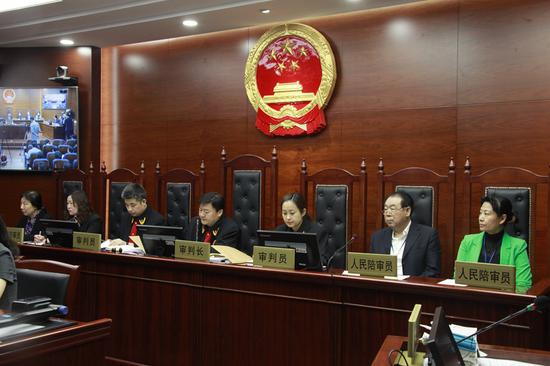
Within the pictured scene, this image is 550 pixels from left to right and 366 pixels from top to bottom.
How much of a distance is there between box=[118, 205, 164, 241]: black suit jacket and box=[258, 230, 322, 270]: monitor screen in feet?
5.40

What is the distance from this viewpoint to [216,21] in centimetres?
502

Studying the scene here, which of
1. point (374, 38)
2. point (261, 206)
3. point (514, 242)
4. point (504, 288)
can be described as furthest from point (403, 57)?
point (504, 288)

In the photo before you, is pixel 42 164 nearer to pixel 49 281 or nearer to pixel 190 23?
pixel 190 23

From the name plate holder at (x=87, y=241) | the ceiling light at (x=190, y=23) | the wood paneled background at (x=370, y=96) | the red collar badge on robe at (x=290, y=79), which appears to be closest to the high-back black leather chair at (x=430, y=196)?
the wood paneled background at (x=370, y=96)

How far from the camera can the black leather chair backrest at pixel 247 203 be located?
4.54m

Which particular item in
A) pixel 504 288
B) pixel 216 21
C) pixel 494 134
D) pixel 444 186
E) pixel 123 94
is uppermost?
pixel 216 21

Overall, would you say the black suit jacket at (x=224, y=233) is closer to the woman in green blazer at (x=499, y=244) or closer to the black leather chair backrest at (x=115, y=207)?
the black leather chair backrest at (x=115, y=207)

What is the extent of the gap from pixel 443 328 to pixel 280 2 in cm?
350

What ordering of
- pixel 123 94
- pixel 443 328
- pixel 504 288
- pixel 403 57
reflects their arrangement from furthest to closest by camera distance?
pixel 123 94
pixel 403 57
pixel 504 288
pixel 443 328

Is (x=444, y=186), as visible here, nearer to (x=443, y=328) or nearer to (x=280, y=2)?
(x=280, y=2)

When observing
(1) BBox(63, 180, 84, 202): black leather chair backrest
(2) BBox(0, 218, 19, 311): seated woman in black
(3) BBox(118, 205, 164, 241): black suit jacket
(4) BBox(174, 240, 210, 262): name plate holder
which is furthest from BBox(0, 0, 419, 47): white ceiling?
(2) BBox(0, 218, 19, 311): seated woman in black

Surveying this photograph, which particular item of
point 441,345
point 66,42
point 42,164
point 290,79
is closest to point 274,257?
point 441,345

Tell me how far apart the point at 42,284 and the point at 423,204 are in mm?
2479

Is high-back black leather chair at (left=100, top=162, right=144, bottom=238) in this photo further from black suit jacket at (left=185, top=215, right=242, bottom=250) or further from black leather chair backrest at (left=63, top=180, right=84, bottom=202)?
black suit jacket at (left=185, top=215, right=242, bottom=250)
